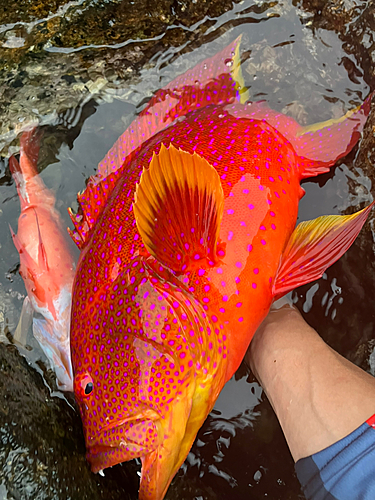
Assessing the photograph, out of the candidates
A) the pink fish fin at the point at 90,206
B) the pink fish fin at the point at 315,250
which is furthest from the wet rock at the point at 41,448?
the pink fish fin at the point at 315,250

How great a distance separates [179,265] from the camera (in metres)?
2.02

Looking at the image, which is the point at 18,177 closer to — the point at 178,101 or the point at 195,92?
the point at 178,101

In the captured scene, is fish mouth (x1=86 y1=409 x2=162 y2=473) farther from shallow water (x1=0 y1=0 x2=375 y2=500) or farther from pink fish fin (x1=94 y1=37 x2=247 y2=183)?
pink fish fin (x1=94 y1=37 x2=247 y2=183)

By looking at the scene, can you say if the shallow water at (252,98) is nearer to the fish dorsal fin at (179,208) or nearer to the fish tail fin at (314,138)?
the fish tail fin at (314,138)

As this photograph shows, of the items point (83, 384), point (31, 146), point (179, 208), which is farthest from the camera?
point (31, 146)

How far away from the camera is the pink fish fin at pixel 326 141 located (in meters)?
2.57

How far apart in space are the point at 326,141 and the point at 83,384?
7.12 ft

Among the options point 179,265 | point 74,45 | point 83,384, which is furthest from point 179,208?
point 74,45

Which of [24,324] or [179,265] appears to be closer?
[179,265]

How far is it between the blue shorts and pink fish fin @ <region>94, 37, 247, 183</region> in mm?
2108

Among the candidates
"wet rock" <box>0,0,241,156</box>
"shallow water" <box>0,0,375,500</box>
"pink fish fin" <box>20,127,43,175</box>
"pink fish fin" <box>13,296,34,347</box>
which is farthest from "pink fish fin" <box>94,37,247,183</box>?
"pink fish fin" <box>13,296,34,347</box>

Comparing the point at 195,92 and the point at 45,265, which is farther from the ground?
the point at 195,92

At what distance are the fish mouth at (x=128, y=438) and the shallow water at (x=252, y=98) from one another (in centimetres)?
86

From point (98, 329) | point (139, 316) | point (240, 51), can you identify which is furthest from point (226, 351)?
point (240, 51)
